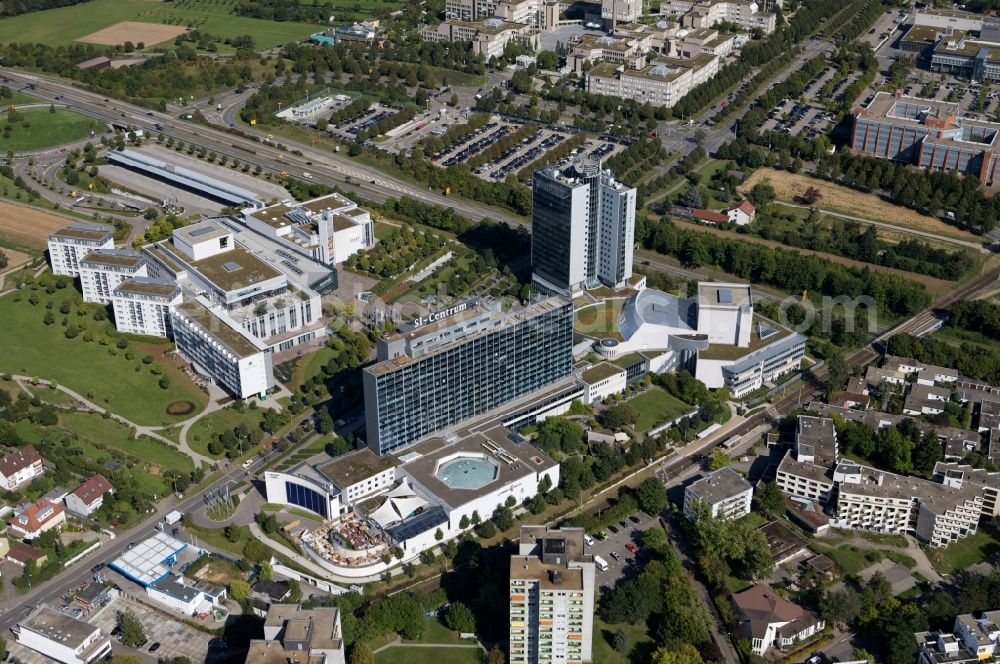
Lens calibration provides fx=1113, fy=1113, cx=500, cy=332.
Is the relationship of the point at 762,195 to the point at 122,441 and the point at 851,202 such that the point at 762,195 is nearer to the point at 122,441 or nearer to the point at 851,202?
the point at 851,202

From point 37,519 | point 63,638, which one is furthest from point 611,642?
point 37,519

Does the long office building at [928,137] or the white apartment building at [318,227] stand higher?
the long office building at [928,137]

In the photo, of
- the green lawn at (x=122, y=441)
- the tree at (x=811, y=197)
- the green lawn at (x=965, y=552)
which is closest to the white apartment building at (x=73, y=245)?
the green lawn at (x=122, y=441)

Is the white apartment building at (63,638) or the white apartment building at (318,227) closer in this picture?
the white apartment building at (63,638)

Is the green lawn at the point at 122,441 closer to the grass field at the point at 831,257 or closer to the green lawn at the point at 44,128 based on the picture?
the grass field at the point at 831,257

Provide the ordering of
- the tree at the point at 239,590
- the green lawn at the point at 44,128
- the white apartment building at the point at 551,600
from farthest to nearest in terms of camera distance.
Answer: the green lawn at the point at 44,128 → the tree at the point at 239,590 → the white apartment building at the point at 551,600

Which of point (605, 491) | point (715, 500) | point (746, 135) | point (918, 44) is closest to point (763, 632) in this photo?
point (715, 500)

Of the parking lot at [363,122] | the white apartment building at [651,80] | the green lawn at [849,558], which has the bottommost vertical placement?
the green lawn at [849,558]

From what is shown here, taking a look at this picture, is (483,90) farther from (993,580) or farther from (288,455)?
(993,580)
